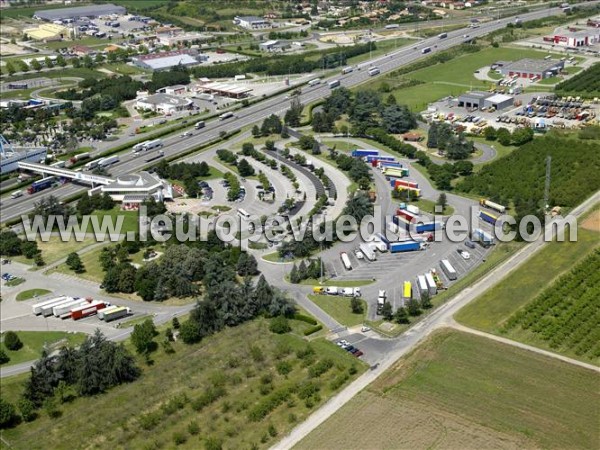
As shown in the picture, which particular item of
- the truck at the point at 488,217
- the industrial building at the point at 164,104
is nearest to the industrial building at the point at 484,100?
the truck at the point at 488,217

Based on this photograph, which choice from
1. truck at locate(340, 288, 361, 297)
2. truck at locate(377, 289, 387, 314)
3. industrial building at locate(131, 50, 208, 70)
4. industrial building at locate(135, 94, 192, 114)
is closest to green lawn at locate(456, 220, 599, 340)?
truck at locate(377, 289, 387, 314)

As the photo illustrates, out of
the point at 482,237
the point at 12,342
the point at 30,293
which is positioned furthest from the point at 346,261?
the point at 12,342

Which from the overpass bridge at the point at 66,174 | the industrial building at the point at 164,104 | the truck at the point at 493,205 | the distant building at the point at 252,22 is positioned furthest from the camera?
the distant building at the point at 252,22

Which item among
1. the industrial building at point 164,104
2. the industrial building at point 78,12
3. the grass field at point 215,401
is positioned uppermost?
the industrial building at point 78,12

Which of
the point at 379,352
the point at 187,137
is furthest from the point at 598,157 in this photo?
the point at 187,137

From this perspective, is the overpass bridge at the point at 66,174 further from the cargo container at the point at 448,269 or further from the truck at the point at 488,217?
the truck at the point at 488,217

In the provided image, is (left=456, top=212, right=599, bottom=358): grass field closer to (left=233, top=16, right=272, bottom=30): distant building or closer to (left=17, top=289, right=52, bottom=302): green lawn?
(left=17, top=289, right=52, bottom=302): green lawn
